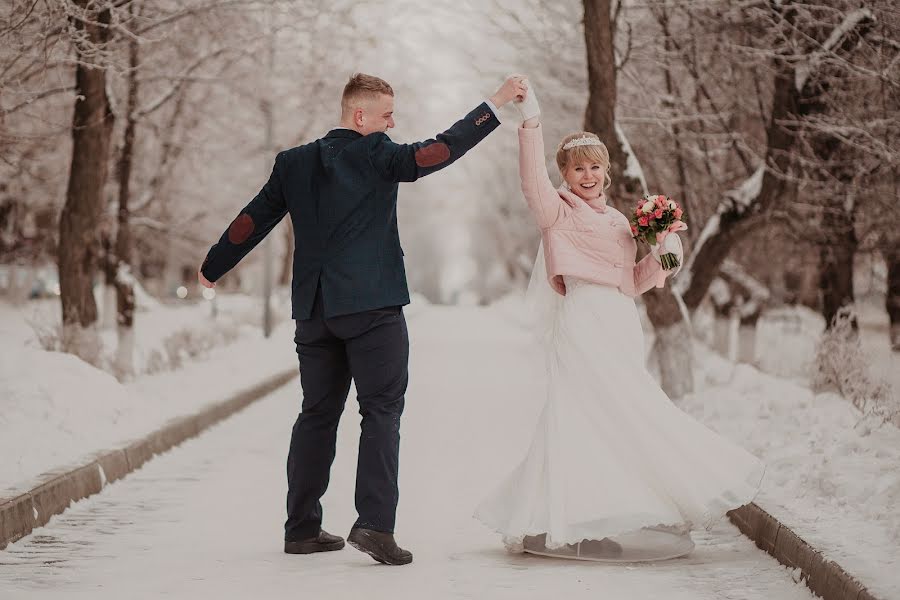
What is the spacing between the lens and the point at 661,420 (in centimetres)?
635

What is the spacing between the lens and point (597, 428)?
6.32 meters

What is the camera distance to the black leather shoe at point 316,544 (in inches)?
255

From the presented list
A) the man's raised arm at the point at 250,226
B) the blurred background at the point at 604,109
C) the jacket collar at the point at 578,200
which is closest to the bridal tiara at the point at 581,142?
the jacket collar at the point at 578,200

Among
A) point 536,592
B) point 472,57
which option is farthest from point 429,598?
point 472,57

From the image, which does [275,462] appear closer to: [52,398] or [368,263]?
[52,398]

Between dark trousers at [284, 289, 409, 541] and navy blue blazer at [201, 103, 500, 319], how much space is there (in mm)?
105

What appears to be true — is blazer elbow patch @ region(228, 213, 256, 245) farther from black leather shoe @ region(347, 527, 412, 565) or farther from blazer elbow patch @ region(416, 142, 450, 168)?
black leather shoe @ region(347, 527, 412, 565)

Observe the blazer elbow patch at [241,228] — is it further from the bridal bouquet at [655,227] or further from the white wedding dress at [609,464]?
the bridal bouquet at [655,227]

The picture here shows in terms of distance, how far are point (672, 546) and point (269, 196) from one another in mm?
2612

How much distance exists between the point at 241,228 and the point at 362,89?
0.90 meters

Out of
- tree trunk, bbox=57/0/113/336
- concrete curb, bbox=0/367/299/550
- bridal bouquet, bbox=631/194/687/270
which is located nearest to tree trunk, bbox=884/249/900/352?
tree trunk, bbox=57/0/113/336

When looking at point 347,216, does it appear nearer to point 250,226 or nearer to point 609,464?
point 250,226

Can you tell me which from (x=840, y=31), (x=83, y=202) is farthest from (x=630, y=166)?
(x=83, y=202)

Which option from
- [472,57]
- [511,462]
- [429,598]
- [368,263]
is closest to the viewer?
[429,598]
